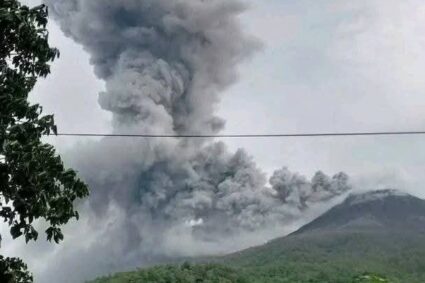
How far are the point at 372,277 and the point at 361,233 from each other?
96.0 metres

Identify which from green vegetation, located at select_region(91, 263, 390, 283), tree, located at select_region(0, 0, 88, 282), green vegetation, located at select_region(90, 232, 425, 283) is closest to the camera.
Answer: tree, located at select_region(0, 0, 88, 282)

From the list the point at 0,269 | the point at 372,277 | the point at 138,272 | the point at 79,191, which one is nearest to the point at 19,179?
the point at 79,191

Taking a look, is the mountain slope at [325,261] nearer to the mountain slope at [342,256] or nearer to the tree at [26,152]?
the mountain slope at [342,256]

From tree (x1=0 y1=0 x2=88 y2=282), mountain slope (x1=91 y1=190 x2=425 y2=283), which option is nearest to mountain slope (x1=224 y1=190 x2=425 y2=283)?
mountain slope (x1=91 y1=190 x2=425 y2=283)

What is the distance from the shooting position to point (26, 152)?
428 inches

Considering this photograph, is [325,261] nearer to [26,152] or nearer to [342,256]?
[342,256]

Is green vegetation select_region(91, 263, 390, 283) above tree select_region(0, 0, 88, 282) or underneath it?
above

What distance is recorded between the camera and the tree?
11141 millimetres

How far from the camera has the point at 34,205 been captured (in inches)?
449

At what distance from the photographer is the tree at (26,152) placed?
11.1 m

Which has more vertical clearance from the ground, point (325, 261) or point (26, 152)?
point (325, 261)

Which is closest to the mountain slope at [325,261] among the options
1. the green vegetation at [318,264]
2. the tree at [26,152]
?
the green vegetation at [318,264]

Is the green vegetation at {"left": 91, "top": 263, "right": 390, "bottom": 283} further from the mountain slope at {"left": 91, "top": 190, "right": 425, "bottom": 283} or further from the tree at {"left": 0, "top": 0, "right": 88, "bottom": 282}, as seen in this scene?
the tree at {"left": 0, "top": 0, "right": 88, "bottom": 282}

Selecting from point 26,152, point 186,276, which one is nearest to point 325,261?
point 186,276
